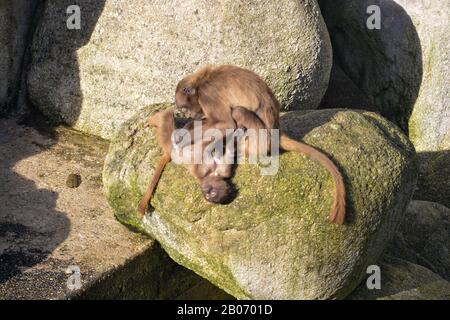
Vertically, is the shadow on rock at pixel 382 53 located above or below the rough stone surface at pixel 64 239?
above

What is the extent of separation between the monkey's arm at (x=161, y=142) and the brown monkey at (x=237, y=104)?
0.23 m

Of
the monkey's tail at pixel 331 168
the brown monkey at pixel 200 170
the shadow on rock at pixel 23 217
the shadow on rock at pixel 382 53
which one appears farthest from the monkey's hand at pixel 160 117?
the shadow on rock at pixel 382 53

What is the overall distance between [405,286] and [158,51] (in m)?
2.78

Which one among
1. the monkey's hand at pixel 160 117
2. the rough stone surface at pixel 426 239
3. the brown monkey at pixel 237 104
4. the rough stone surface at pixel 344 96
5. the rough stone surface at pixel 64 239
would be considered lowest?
the rough stone surface at pixel 426 239

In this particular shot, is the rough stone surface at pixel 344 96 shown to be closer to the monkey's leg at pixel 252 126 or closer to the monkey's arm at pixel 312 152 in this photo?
the monkey's arm at pixel 312 152

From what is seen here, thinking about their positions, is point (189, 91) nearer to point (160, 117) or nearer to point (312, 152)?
point (160, 117)

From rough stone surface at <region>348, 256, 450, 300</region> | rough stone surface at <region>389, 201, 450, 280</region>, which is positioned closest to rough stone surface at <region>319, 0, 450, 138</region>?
rough stone surface at <region>389, 201, 450, 280</region>

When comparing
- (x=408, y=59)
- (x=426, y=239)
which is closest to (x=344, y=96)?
(x=408, y=59)

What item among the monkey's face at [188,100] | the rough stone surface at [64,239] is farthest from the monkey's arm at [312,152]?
the rough stone surface at [64,239]

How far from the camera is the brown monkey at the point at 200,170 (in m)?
4.93

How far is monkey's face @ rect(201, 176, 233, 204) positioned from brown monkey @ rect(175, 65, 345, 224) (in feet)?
1.07

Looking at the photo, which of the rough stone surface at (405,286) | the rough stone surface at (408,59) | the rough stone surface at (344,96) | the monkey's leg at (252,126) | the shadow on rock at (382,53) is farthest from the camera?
the rough stone surface at (344,96)

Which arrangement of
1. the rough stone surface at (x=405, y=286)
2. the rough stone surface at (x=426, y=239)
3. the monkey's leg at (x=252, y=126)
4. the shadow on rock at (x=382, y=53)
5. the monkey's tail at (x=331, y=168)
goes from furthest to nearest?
the shadow on rock at (x=382, y=53), the rough stone surface at (x=426, y=239), the rough stone surface at (x=405, y=286), the monkey's tail at (x=331, y=168), the monkey's leg at (x=252, y=126)

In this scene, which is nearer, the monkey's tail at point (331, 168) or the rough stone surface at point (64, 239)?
the monkey's tail at point (331, 168)
